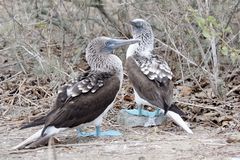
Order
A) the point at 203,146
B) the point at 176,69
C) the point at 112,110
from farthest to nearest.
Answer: the point at 176,69
the point at 112,110
the point at 203,146

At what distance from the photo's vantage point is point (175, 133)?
8.14 metres

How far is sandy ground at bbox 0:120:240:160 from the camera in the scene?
7.05m

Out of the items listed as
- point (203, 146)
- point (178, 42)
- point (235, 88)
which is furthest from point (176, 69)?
point (203, 146)

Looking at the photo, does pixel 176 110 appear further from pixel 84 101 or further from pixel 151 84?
pixel 84 101

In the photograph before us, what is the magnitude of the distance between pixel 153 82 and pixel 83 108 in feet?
3.60

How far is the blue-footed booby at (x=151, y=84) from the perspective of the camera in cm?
827

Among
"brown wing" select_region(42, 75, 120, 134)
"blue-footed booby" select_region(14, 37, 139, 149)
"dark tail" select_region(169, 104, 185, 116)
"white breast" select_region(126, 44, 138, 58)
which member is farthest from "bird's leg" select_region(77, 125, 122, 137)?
"white breast" select_region(126, 44, 138, 58)

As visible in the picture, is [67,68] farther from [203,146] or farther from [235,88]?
[203,146]

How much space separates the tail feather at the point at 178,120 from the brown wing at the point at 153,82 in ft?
0.53

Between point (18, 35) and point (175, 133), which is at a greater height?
point (18, 35)

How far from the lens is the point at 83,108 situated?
303 inches

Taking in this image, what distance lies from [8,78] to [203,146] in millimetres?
4059

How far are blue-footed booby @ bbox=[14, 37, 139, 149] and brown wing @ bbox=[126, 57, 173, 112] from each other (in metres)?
0.43

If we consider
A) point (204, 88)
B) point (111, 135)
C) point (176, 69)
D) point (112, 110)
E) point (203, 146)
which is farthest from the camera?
point (176, 69)
